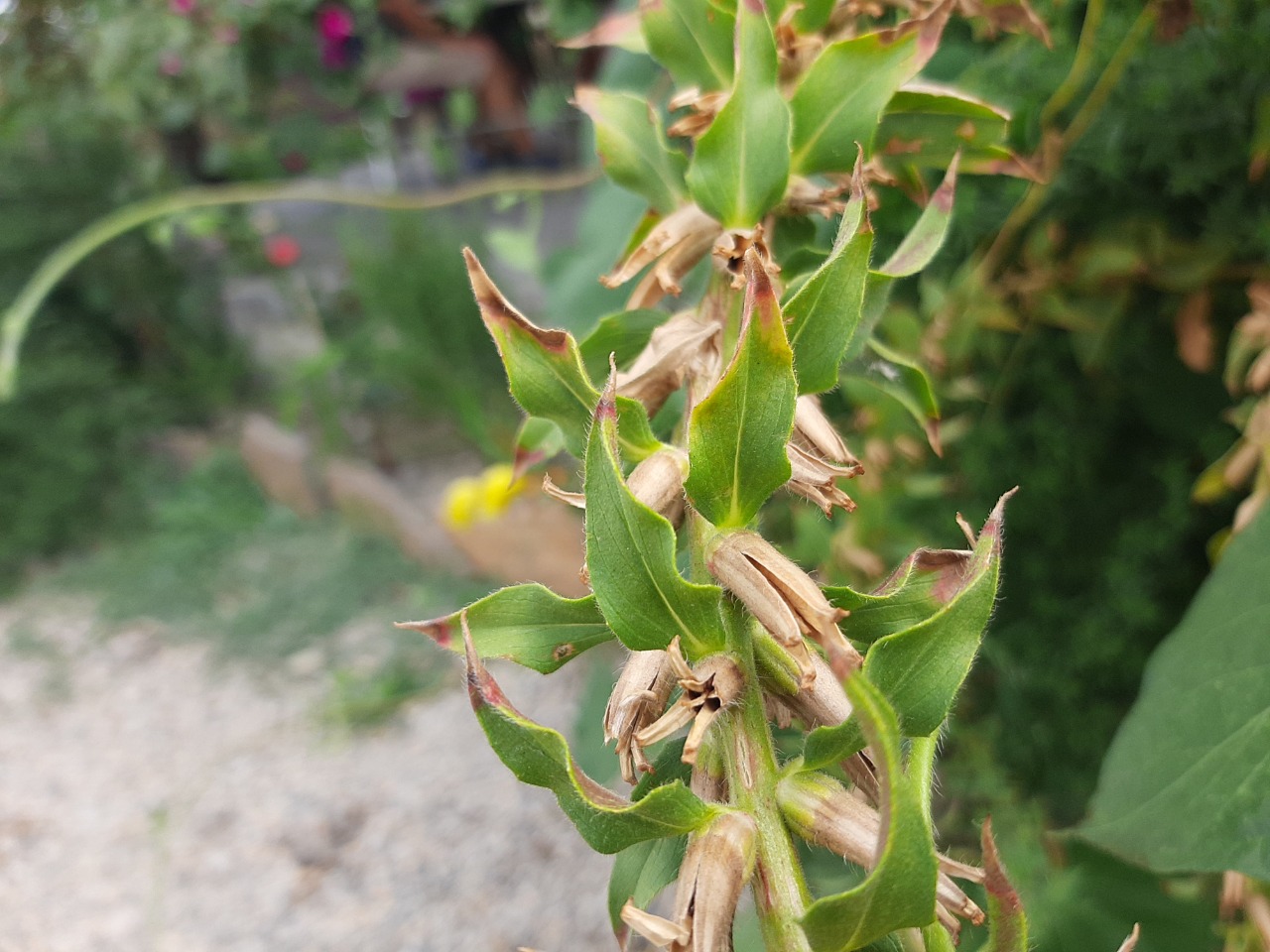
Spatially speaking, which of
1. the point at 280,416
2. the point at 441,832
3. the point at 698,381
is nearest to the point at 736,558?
the point at 698,381

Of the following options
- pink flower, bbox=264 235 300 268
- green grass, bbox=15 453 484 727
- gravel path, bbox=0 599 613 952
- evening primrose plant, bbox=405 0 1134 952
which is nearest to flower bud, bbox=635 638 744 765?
evening primrose plant, bbox=405 0 1134 952

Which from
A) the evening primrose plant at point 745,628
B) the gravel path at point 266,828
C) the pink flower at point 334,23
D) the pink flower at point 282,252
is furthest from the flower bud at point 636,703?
the pink flower at point 282,252

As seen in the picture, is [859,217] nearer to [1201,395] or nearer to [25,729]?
[1201,395]

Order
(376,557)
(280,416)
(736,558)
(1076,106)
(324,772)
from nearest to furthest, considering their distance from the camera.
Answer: (736,558) → (1076,106) → (324,772) → (376,557) → (280,416)

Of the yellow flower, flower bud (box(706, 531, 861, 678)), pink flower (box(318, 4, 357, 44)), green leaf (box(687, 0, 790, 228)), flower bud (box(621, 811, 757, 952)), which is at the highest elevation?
green leaf (box(687, 0, 790, 228))

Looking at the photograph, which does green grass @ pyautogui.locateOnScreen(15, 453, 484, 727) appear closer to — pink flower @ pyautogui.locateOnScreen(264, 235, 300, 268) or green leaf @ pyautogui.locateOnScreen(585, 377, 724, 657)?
pink flower @ pyautogui.locateOnScreen(264, 235, 300, 268)

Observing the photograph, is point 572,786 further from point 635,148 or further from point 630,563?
point 635,148

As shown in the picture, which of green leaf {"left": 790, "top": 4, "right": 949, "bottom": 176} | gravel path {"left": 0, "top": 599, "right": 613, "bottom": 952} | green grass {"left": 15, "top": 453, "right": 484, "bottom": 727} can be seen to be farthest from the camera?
green grass {"left": 15, "top": 453, "right": 484, "bottom": 727}

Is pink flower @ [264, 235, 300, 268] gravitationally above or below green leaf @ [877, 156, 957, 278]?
below
